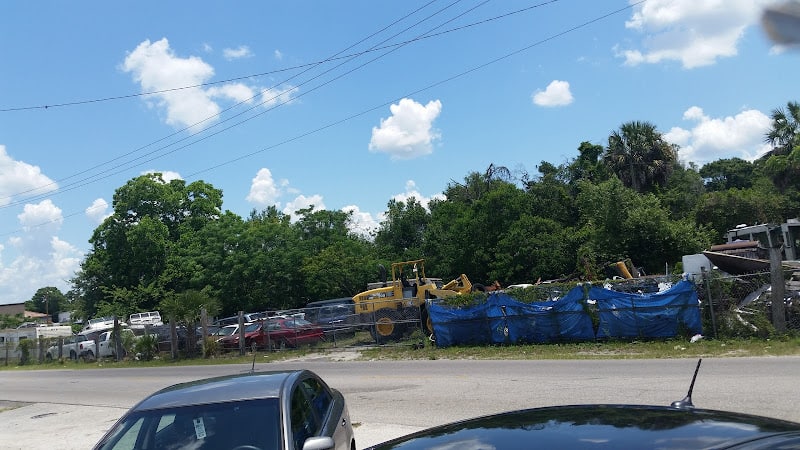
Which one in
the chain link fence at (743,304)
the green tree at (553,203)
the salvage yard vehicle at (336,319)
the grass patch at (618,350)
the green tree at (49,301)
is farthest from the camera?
the green tree at (49,301)

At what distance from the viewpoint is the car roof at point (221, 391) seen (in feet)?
16.9

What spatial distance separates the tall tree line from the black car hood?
29082 mm

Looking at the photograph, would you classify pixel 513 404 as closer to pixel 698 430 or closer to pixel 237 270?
pixel 698 430

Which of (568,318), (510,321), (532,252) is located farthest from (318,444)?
(532,252)

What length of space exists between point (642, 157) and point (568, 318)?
31497mm

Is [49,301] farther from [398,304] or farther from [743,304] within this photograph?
[743,304]

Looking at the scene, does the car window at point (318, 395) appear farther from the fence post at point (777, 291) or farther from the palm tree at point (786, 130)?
the palm tree at point (786, 130)

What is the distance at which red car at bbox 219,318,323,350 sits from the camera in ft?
97.6

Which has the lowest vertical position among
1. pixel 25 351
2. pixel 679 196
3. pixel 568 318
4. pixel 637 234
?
pixel 568 318

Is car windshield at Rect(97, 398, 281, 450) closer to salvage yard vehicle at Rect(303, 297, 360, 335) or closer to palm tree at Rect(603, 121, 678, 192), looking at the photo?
salvage yard vehicle at Rect(303, 297, 360, 335)

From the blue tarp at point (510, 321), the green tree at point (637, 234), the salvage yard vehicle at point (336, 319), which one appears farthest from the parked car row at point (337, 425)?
the green tree at point (637, 234)

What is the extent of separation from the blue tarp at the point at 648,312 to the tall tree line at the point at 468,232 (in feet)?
33.5

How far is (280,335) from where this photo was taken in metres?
30.2

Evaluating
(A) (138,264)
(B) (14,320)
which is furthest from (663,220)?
(B) (14,320)
